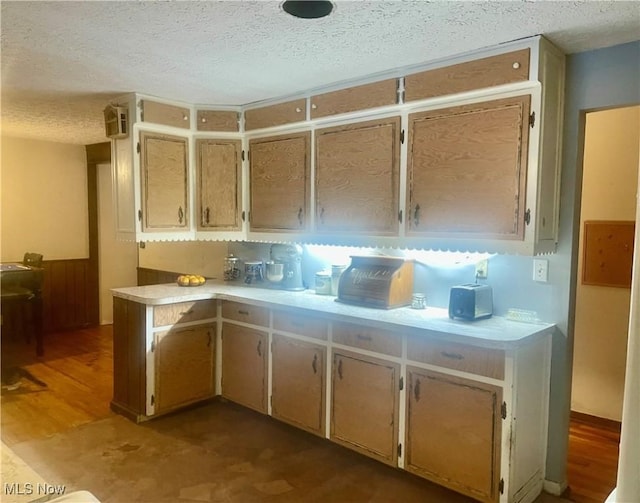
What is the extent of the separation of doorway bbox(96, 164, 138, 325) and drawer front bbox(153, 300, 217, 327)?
2.91 meters

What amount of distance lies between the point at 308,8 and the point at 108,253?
16.4ft

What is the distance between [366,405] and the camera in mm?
2666

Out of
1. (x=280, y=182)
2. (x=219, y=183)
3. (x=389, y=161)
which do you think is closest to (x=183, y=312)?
(x=219, y=183)

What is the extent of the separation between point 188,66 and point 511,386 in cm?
239

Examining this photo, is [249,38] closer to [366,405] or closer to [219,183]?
[219,183]

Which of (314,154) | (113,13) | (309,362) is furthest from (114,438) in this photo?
(113,13)

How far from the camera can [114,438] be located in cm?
300

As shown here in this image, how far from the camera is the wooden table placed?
4.53 meters

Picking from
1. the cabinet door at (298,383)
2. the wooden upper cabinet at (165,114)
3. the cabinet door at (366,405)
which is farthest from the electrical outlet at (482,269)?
the wooden upper cabinet at (165,114)

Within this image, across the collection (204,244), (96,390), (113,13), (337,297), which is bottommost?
(96,390)

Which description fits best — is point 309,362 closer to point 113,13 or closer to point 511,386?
point 511,386

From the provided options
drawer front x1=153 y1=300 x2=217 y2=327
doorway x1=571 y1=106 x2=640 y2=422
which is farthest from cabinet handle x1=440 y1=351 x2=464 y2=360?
drawer front x1=153 y1=300 x2=217 y2=327

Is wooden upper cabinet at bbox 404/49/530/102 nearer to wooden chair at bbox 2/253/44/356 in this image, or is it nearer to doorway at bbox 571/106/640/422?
doorway at bbox 571/106/640/422

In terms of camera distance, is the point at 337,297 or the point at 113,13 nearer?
the point at 113,13
